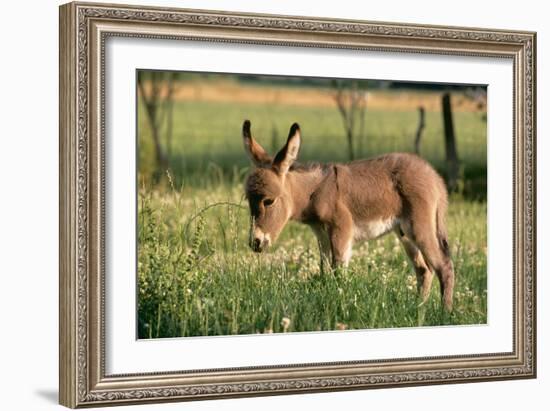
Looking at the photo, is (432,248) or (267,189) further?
(432,248)

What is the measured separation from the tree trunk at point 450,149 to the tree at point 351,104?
624mm

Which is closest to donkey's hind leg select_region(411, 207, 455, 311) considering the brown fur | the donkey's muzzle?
the brown fur

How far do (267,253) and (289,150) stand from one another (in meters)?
0.70

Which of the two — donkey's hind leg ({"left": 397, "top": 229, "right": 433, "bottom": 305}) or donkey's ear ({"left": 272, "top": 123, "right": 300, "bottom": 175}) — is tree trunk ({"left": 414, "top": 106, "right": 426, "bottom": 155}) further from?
donkey's ear ({"left": 272, "top": 123, "right": 300, "bottom": 175})

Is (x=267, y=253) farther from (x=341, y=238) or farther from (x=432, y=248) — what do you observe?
(x=432, y=248)

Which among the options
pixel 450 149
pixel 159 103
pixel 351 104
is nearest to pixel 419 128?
pixel 450 149

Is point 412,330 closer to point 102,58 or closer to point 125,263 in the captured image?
point 125,263

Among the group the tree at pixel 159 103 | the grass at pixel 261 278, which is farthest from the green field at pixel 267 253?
the tree at pixel 159 103

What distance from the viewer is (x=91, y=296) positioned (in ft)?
24.9

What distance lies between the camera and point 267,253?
862cm

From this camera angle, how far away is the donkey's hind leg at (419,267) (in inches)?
353

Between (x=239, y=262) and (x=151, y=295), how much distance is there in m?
0.73

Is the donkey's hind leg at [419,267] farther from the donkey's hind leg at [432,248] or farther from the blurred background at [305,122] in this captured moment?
the blurred background at [305,122]

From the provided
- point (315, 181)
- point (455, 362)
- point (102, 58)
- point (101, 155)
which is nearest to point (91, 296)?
point (101, 155)
